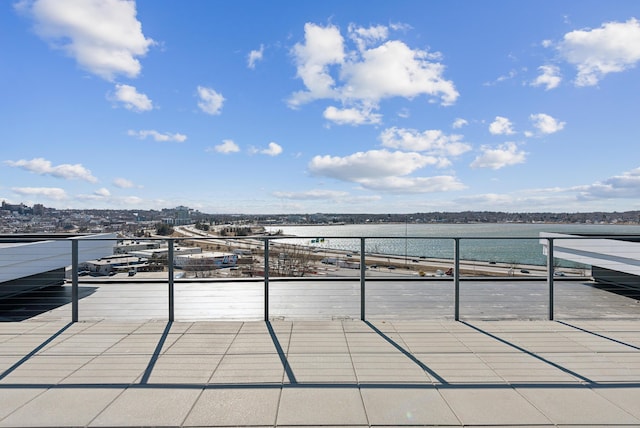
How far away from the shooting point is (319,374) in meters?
2.41

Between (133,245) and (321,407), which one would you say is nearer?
(321,407)

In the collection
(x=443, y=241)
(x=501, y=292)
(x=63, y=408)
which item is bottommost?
(x=443, y=241)

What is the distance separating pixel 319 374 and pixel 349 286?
205 inches

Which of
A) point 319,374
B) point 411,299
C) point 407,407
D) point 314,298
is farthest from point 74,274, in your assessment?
point 411,299

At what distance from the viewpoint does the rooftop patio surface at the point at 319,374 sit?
192 cm

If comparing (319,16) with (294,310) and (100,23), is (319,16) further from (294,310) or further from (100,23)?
(294,310)

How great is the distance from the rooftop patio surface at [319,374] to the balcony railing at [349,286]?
53 cm

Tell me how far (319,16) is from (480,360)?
31.1ft

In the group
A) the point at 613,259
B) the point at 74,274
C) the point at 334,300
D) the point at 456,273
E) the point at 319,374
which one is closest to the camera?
the point at 319,374

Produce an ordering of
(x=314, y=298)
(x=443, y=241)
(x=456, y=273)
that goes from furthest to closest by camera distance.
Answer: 1. (x=443, y=241)
2. (x=314, y=298)
3. (x=456, y=273)

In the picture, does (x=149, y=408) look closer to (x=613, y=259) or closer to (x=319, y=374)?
(x=319, y=374)

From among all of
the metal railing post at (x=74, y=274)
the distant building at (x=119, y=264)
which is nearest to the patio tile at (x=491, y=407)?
the metal railing post at (x=74, y=274)

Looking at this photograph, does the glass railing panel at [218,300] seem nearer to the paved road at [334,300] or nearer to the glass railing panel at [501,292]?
the paved road at [334,300]

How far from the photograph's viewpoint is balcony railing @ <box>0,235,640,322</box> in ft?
12.7
